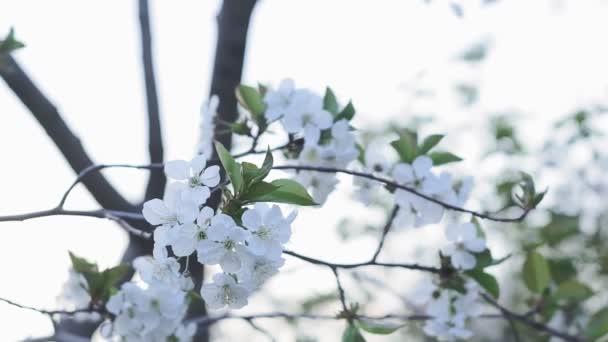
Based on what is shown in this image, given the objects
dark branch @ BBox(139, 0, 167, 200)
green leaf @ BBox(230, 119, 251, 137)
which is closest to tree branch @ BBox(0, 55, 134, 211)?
dark branch @ BBox(139, 0, 167, 200)

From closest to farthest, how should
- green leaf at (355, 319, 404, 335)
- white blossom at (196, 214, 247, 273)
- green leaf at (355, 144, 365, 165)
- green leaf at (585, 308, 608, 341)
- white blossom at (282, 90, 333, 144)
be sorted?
1. white blossom at (196, 214, 247, 273)
2. green leaf at (355, 319, 404, 335)
3. white blossom at (282, 90, 333, 144)
4. green leaf at (355, 144, 365, 165)
5. green leaf at (585, 308, 608, 341)

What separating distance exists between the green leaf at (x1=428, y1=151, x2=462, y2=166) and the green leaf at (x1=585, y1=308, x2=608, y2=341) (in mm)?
481

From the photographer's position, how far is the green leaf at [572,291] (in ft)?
4.34

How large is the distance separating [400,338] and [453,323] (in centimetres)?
296

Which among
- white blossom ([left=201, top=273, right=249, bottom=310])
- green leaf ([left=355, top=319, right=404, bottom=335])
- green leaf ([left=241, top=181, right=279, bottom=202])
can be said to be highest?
green leaf ([left=241, top=181, right=279, bottom=202])

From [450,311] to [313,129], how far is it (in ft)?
1.24

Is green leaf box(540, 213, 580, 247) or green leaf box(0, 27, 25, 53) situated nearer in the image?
green leaf box(0, 27, 25, 53)

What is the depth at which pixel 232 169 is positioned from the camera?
2.44 ft

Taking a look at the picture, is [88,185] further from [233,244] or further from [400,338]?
[400,338]

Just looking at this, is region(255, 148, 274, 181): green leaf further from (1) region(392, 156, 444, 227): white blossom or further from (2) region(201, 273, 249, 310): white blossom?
(1) region(392, 156, 444, 227): white blossom

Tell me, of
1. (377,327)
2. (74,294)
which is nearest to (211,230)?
(377,327)

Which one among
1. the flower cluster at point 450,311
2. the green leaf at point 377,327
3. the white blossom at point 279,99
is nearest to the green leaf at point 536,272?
the flower cluster at point 450,311

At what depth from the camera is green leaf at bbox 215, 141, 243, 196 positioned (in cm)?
73

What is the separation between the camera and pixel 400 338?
3979 millimetres
